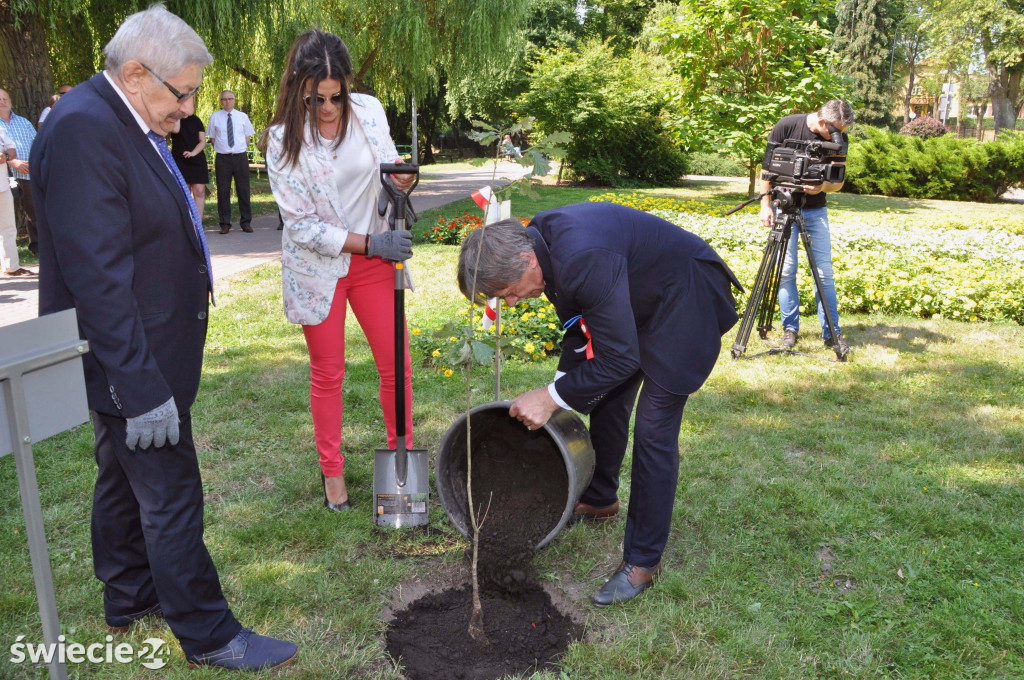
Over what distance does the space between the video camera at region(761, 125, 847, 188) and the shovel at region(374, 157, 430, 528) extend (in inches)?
136

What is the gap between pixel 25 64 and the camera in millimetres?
10125

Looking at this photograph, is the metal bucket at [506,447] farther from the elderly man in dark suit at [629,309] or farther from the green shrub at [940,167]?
the green shrub at [940,167]

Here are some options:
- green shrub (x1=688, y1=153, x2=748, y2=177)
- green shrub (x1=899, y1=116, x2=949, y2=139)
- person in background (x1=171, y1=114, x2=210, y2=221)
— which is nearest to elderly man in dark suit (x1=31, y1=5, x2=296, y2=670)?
person in background (x1=171, y1=114, x2=210, y2=221)

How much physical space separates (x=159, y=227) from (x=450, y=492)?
65.1 inches

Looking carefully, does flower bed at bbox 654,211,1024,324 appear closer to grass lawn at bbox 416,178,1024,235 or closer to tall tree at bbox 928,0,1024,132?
grass lawn at bbox 416,178,1024,235

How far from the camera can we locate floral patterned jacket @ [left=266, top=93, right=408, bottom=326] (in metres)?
3.13

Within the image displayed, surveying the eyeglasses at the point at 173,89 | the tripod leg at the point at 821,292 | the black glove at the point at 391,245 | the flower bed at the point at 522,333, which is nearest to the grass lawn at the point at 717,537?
the flower bed at the point at 522,333


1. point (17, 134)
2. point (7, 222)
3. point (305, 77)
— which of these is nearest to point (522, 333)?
point (305, 77)

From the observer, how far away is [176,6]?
10891mm

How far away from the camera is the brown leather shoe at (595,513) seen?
142 inches

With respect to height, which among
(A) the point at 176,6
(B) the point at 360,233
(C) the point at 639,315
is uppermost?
(A) the point at 176,6

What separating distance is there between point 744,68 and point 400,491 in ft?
52.0

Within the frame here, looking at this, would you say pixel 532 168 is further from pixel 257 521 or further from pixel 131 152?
pixel 257 521

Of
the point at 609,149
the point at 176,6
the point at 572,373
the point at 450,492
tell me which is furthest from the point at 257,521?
the point at 609,149
